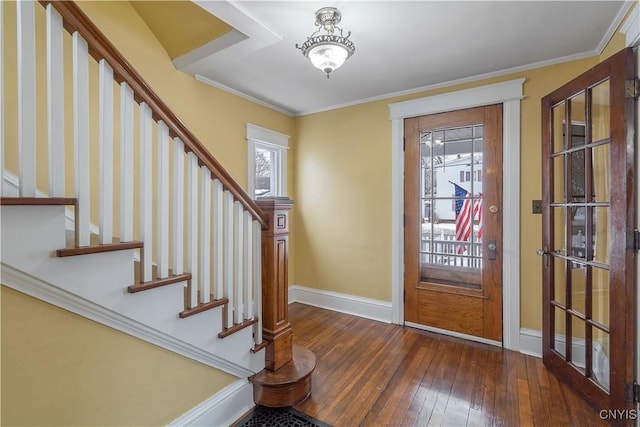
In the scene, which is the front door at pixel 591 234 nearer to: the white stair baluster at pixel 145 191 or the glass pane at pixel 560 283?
the glass pane at pixel 560 283

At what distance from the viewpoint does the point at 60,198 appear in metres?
1.09

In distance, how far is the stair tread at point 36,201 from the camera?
973 millimetres

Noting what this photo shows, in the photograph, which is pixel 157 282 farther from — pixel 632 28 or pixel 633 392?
pixel 632 28

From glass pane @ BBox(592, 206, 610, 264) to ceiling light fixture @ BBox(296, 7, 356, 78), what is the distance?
6.43ft

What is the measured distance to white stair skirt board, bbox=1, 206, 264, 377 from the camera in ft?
3.37

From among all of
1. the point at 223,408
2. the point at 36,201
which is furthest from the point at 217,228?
the point at 223,408

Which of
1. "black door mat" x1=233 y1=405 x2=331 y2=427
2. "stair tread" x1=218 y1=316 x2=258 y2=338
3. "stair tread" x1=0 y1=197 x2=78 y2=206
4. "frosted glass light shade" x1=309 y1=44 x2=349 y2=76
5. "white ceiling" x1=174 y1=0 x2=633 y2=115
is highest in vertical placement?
"white ceiling" x1=174 y1=0 x2=633 y2=115

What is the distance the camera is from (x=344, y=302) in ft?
11.5

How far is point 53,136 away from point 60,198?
0.77ft

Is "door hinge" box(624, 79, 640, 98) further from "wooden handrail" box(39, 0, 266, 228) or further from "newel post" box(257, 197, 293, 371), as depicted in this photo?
"wooden handrail" box(39, 0, 266, 228)

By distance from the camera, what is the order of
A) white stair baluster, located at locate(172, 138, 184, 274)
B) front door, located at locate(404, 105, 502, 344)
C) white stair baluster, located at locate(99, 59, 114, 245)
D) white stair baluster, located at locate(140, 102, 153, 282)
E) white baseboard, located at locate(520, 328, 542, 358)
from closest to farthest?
white stair baluster, located at locate(99, 59, 114, 245)
white stair baluster, located at locate(140, 102, 153, 282)
white stair baluster, located at locate(172, 138, 184, 274)
white baseboard, located at locate(520, 328, 542, 358)
front door, located at locate(404, 105, 502, 344)

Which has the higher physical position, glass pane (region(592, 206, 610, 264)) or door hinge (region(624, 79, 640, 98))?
door hinge (region(624, 79, 640, 98))

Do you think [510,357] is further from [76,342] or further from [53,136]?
[53,136]

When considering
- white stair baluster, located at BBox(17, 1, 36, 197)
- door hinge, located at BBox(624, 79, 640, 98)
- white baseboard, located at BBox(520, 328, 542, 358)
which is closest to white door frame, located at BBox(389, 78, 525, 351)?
white baseboard, located at BBox(520, 328, 542, 358)
